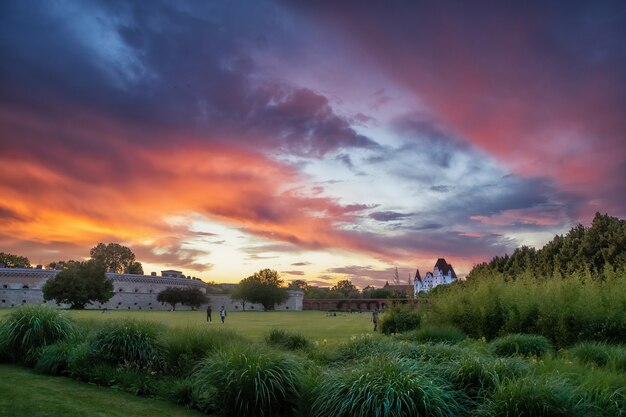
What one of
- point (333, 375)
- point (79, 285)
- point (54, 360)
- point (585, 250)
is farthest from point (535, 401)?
point (79, 285)

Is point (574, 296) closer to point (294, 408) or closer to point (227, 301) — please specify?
point (294, 408)

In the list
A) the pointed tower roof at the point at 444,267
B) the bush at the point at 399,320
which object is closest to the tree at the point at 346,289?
the pointed tower roof at the point at 444,267

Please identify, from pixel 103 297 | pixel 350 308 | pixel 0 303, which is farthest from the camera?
pixel 350 308

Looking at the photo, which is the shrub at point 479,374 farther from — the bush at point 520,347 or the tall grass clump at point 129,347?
the tall grass clump at point 129,347

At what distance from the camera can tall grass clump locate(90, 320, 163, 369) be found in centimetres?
1064

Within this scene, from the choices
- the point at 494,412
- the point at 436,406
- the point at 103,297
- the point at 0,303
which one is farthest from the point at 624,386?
the point at 0,303

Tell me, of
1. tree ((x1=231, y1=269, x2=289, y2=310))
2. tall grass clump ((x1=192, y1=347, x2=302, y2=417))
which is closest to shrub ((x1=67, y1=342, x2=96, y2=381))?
tall grass clump ((x1=192, y1=347, x2=302, y2=417))

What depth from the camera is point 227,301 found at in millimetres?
111812

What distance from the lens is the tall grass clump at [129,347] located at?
10641 millimetres

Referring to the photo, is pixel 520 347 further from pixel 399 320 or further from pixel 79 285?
pixel 79 285

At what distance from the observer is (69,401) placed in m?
8.55

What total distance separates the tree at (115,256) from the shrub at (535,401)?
126 meters

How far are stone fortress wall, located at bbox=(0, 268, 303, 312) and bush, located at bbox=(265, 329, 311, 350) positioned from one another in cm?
7922

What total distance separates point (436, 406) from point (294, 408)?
2.20m
